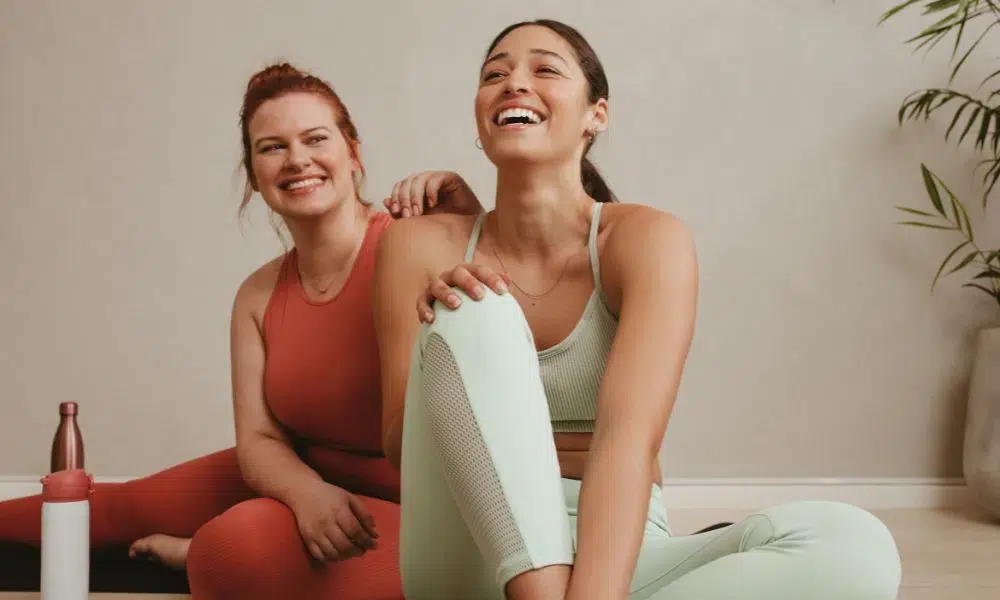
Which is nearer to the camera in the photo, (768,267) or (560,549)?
(560,549)

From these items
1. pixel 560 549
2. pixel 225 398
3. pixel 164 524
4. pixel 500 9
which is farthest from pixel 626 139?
pixel 560 549

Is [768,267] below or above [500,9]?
below

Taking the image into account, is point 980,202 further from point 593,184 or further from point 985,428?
point 593,184

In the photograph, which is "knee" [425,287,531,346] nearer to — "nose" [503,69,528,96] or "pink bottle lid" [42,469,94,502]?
"nose" [503,69,528,96]

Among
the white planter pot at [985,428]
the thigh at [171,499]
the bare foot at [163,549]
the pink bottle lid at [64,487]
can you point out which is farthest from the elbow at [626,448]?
the white planter pot at [985,428]

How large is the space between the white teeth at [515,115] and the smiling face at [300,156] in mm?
395

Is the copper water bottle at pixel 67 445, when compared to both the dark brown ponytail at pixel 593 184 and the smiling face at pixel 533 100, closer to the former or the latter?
the smiling face at pixel 533 100

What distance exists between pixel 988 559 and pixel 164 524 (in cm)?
169

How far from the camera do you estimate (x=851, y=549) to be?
101 centimetres

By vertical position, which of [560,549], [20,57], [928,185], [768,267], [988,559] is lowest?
[988,559]

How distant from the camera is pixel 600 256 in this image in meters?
1.32

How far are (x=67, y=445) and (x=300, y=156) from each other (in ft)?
1.89

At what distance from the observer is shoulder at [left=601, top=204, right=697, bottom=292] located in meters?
1.20

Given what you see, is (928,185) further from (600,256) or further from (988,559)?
(600,256)
